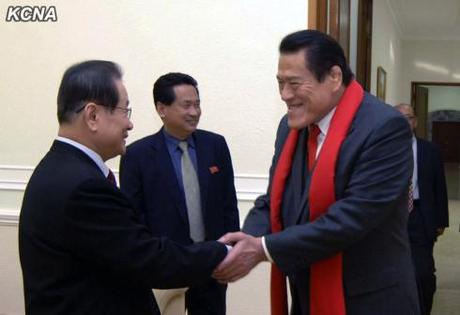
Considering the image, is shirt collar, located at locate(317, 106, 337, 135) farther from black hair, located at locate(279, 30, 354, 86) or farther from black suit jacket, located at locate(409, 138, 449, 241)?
black suit jacket, located at locate(409, 138, 449, 241)

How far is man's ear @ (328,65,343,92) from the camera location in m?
1.75

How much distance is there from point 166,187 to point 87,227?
4.00ft

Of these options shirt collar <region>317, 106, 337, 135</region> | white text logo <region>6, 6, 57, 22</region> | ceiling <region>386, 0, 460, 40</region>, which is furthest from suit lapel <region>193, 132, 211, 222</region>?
ceiling <region>386, 0, 460, 40</region>

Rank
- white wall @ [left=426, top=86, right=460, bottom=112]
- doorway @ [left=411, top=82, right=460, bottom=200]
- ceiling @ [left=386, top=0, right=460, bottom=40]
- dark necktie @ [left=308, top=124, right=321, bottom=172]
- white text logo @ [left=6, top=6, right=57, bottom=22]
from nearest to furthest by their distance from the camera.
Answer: dark necktie @ [left=308, top=124, right=321, bottom=172] < white text logo @ [left=6, top=6, right=57, bottom=22] < ceiling @ [left=386, top=0, right=460, bottom=40] < doorway @ [left=411, top=82, right=460, bottom=200] < white wall @ [left=426, top=86, right=460, bottom=112]

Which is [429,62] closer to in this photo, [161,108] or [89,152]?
[161,108]

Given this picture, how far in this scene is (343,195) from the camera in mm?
1732

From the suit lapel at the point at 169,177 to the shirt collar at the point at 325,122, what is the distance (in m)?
1.04

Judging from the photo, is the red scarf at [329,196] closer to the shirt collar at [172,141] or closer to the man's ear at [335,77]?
the man's ear at [335,77]

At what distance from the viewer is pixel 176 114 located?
277cm

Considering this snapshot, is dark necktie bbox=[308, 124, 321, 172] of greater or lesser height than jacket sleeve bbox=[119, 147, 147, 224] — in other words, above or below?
above

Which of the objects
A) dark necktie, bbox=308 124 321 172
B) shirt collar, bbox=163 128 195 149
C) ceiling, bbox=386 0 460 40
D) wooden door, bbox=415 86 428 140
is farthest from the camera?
wooden door, bbox=415 86 428 140

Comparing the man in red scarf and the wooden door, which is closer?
the man in red scarf

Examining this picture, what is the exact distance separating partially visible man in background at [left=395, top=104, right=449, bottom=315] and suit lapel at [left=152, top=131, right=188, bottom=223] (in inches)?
68.9

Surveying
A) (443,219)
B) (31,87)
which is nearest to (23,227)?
(31,87)
